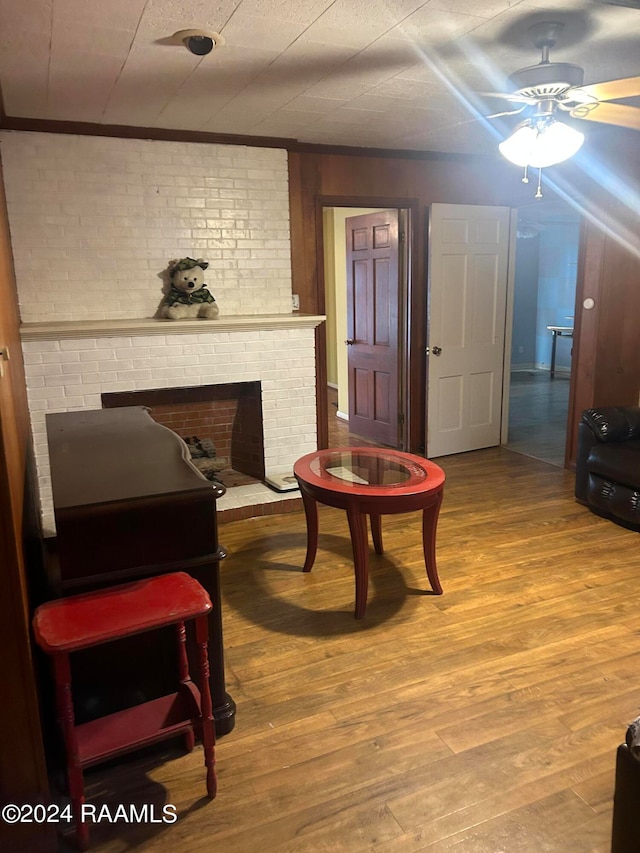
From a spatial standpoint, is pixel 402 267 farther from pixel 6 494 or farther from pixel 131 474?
pixel 6 494

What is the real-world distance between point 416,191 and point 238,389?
2158 mm

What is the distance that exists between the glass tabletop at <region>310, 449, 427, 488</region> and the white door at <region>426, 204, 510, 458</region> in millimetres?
1956

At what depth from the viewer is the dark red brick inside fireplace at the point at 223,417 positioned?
443cm

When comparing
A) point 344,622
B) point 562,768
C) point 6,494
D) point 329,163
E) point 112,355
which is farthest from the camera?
point 329,163

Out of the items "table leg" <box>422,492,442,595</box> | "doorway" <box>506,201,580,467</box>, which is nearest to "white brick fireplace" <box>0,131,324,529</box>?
"table leg" <box>422,492,442,595</box>

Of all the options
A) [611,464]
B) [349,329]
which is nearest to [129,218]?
[349,329]

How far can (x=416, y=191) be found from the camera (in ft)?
16.3

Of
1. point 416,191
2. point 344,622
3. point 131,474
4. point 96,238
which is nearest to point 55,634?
point 131,474

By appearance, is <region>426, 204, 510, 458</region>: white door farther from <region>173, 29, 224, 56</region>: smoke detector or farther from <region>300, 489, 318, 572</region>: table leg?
<region>173, 29, 224, 56</region>: smoke detector

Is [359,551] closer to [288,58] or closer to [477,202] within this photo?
[288,58]

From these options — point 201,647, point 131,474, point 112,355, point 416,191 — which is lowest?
point 201,647

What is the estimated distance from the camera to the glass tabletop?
9.69ft

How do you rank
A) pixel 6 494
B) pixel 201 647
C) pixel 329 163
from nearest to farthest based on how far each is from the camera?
pixel 6 494 < pixel 201 647 < pixel 329 163

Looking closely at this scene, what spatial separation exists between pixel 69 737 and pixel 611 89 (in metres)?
2.68
